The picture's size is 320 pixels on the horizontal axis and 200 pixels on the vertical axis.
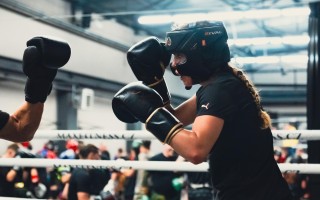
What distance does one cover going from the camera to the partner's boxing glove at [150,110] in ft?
4.90

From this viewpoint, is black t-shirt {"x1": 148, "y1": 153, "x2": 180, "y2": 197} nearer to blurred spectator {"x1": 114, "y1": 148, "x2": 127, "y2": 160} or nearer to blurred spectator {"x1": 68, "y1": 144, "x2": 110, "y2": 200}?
Result: blurred spectator {"x1": 68, "y1": 144, "x2": 110, "y2": 200}

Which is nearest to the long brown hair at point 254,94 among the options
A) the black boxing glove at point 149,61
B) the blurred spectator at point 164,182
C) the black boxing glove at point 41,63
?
the black boxing glove at point 149,61

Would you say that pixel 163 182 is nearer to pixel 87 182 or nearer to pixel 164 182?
pixel 164 182

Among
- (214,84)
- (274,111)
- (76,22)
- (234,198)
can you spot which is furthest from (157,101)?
(274,111)

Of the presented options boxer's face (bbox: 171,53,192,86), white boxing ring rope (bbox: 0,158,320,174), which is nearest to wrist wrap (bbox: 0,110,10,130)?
boxer's face (bbox: 171,53,192,86)

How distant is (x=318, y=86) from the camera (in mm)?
3232

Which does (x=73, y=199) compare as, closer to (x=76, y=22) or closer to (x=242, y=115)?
(x=242, y=115)

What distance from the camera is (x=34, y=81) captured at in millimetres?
1665

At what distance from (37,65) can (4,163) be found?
962mm

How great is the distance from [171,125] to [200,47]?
29 cm

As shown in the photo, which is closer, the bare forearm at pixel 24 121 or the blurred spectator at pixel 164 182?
the bare forearm at pixel 24 121

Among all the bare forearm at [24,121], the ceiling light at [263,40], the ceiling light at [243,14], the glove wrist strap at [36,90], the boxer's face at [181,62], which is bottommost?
the bare forearm at [24,121]

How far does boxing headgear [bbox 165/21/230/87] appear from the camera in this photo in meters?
1.57

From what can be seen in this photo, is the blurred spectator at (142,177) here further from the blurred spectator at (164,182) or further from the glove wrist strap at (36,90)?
the glove wrist strap at (36,90)
